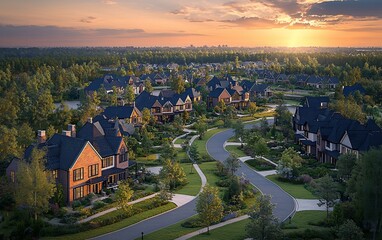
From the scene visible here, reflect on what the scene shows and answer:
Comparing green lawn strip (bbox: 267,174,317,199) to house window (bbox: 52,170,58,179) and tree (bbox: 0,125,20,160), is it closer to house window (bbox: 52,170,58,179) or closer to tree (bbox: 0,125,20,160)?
house window (bbox: 52,170,58,179)

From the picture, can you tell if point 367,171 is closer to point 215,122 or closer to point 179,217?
point 179,217

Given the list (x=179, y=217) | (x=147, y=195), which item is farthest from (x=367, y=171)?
(x=147, y=195)

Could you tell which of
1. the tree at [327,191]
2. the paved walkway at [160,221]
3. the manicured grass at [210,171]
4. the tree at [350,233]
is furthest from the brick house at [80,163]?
the tree at [350,233]

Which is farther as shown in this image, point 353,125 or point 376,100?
point 376,100

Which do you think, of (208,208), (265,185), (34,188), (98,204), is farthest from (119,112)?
(208,208)

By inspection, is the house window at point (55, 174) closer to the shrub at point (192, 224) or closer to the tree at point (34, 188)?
the tree at point (34, 188)

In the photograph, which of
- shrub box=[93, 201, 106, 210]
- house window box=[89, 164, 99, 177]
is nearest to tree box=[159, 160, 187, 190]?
house window box=[89, 164, 99, 177]
